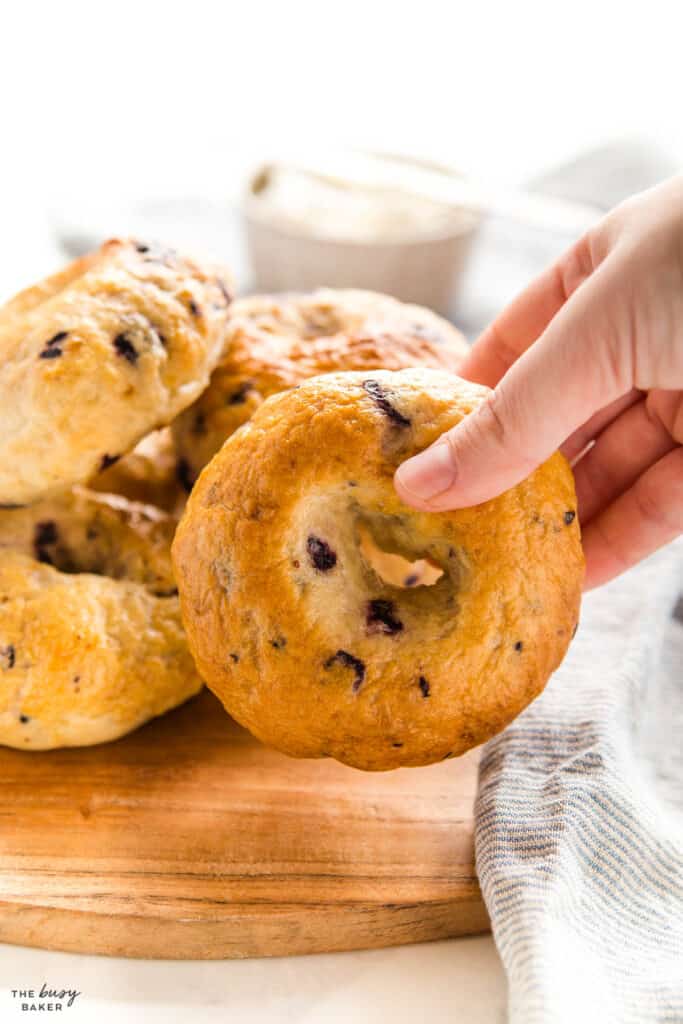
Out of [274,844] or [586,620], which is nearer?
[274,844]

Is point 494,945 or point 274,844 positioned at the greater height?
point 274,844

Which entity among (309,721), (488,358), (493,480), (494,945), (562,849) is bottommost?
(494,945)

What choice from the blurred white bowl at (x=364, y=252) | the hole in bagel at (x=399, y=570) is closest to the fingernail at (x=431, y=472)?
the hole in bagel at (x=399, y=570)

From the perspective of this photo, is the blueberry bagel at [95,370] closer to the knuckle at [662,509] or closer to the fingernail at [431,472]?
the fingernail at [431,472]

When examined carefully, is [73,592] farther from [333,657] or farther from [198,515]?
[333,657]

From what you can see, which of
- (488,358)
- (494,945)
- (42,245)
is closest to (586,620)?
(488,358)

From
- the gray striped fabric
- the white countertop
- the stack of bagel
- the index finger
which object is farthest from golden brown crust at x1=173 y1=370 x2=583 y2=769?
the index finger
